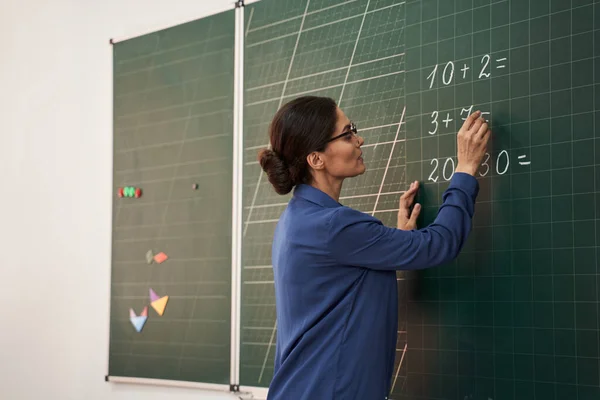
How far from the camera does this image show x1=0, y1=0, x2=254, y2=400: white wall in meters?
3.51

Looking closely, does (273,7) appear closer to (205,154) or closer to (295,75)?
(295,75)

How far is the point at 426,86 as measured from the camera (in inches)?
95.4

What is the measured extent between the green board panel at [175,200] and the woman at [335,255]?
31.9 inches

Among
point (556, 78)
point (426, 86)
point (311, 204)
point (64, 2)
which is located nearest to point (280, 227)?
point (311, 204)

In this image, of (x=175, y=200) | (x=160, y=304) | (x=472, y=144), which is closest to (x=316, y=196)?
(x=472, y=144)

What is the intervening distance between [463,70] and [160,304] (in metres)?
1.54

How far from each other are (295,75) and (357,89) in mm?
286

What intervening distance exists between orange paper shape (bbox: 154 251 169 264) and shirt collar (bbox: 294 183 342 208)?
1.14 meters

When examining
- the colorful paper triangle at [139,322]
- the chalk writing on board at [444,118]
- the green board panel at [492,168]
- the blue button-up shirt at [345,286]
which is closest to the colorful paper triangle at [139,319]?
the colorful paper triangle at [139,322]

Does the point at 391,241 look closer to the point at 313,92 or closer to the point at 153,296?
the point at 313,92

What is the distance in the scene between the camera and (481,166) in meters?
2.26

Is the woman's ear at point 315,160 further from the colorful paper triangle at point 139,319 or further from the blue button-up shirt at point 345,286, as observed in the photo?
the colorful paper triangle at point 139,319

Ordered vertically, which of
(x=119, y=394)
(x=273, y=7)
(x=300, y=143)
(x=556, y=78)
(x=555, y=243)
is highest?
(x=273, y=7)

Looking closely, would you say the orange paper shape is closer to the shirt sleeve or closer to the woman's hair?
the woman's hair
